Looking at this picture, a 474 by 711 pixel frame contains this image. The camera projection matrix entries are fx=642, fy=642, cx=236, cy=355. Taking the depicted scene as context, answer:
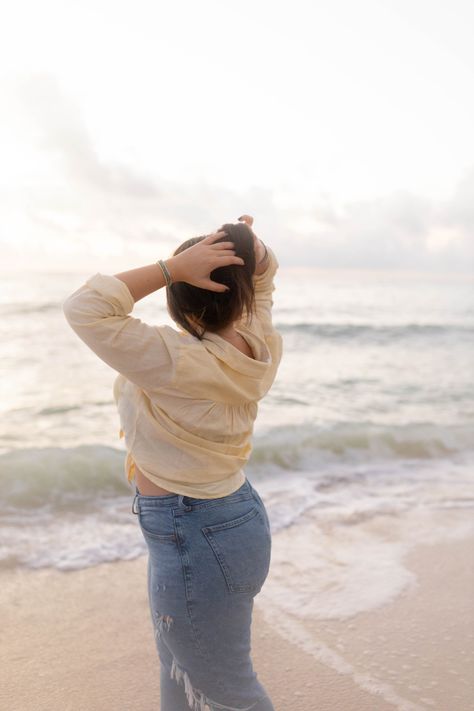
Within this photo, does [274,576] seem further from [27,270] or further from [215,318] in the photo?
[27,270]

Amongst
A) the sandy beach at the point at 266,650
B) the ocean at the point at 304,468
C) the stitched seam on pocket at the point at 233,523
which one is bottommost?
the ocean at the point at 304,468

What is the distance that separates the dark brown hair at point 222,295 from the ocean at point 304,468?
99.3 inches

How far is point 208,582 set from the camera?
1802 millimetres

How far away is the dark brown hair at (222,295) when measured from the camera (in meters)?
1.75

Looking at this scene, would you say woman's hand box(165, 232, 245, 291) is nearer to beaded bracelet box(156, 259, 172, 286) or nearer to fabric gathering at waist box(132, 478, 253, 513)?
beaded bracelet box(156, 259, 172, 286)

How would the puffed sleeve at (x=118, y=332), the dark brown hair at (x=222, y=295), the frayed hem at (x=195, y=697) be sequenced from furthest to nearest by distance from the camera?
1. the frayed hem at (x=195, y=697)
2. the dark brown hair at (x=222, y=295)
3. the puffed sleeve at (x=118, y=332)

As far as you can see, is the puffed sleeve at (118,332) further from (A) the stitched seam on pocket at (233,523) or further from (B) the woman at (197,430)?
(A) the stitched seam on pocket at (233,523)

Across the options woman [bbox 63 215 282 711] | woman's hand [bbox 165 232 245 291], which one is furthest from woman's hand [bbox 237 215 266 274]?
woman's hand [bbox 165 232 245 291]

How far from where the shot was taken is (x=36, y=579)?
13.3 ft

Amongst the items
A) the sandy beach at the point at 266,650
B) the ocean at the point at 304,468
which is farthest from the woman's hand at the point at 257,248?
the ocean at the point at 304,468

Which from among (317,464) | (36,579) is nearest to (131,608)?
(36,579)

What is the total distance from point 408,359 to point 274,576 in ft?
45.7

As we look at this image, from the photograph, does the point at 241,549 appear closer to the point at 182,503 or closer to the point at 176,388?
the point at 182,503

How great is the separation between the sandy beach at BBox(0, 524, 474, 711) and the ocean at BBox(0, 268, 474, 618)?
230 mm
